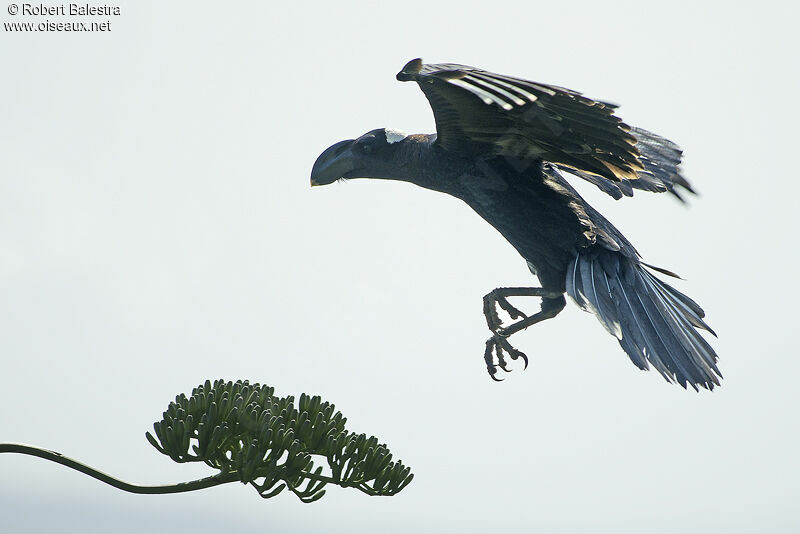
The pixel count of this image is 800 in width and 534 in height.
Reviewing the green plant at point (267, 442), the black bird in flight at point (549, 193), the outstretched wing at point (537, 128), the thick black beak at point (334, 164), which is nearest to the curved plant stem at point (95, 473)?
the green plant at point (267, 442)

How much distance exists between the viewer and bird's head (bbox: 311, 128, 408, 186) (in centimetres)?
290

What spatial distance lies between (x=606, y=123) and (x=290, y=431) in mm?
1268

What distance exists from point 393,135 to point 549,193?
1.90ft

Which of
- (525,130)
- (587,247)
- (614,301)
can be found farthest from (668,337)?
(525,130)

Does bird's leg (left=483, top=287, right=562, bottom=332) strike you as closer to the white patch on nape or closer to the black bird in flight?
the black bird in flight

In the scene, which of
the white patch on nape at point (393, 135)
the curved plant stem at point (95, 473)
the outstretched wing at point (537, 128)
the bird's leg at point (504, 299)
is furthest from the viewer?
the white patch on nape at point (393, 135)

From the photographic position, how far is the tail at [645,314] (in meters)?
2.46

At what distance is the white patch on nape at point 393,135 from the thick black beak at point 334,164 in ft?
0.45

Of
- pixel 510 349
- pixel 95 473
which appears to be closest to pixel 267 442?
pixel 95 473

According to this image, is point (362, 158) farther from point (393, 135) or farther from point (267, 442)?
point (267, 442)

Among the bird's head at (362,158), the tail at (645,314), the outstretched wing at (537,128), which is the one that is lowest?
the tail at (645,314)

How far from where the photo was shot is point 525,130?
8.32 feet

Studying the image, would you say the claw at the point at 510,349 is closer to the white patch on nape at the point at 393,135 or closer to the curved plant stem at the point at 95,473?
the white patch on nape at the point at 393,135

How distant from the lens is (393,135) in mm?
2904
